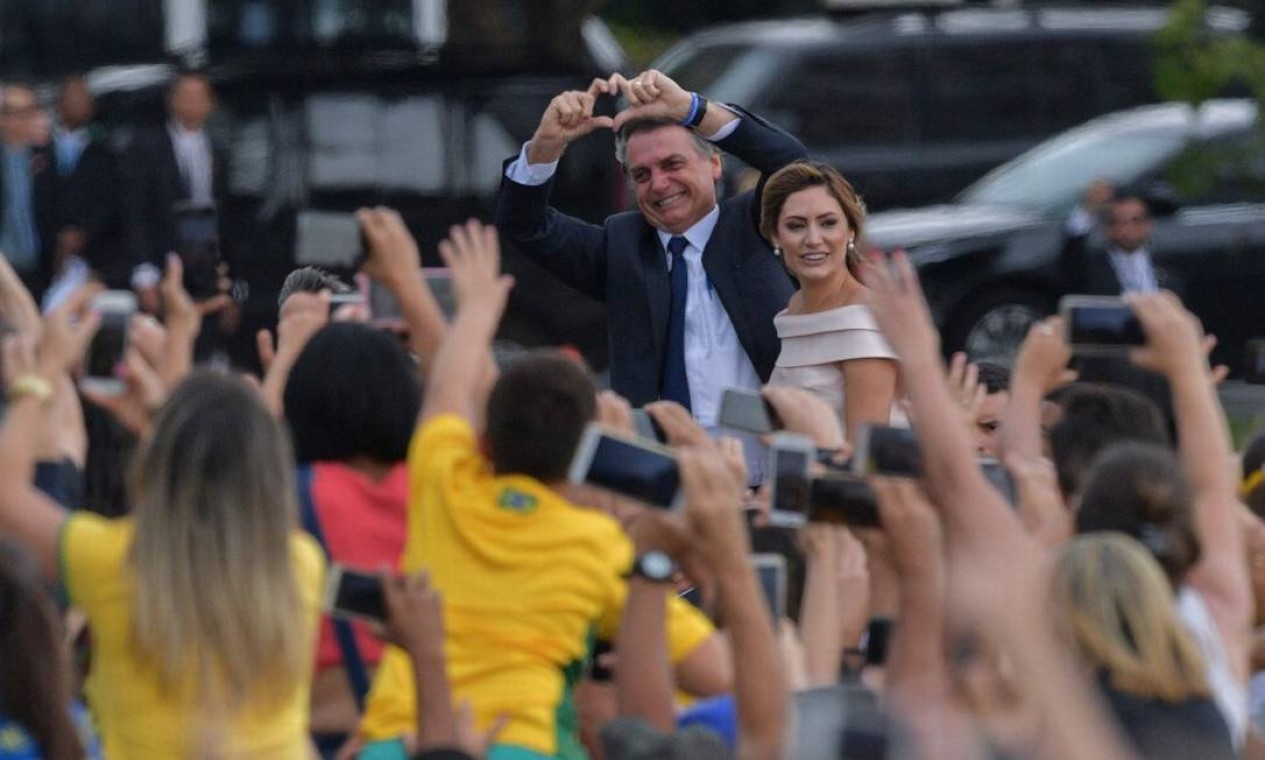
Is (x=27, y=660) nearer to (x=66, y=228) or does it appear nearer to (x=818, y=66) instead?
(x=66, y=228)

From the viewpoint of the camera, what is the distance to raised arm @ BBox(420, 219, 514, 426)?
16.6 feet

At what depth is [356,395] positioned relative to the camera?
17.5 feet

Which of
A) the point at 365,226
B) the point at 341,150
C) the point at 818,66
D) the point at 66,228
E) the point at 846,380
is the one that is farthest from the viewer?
the point at 818,66

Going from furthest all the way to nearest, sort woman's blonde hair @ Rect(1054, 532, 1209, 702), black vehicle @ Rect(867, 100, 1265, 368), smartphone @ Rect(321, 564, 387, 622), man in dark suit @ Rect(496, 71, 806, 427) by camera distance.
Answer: black vehicle @ Rect(867, 100, 1265, 368) < man in dark suit @ Rect(496, 71, 806, 427) < smartphone @ Rect(321, 564, 387, 622) < woman's blonde hair @ Rect(1054, 532, 1209, 702)

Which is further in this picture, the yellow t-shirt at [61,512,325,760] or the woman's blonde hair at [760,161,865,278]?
the woman's blonde hair at [760,161,865,278]

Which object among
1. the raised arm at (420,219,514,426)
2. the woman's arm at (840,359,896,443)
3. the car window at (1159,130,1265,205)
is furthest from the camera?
the car window at (1159,130,1265,205)

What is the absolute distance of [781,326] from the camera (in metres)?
6.98

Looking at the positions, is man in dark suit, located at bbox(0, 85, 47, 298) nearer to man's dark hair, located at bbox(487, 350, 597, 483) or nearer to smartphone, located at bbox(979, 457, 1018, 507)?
smartphone, located at bbox(979, 457, 1018, 507)

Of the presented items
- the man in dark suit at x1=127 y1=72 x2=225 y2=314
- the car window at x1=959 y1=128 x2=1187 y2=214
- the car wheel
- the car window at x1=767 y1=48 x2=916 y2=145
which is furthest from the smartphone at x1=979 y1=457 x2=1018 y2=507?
the car window at x1=767 y1=48 x2=916 y2=145

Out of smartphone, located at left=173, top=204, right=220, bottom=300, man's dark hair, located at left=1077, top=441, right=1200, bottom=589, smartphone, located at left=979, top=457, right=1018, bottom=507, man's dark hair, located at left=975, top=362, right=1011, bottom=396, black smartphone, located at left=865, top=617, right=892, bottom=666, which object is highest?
smartphone, located at left=173, top=204, right=220, bottom=300

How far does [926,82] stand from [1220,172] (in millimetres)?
2354

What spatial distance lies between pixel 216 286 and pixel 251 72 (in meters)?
Result: 8.03

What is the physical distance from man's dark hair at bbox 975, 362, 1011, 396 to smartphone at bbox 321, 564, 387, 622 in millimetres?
3096

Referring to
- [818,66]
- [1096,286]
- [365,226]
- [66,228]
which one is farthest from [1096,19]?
[365,226]
